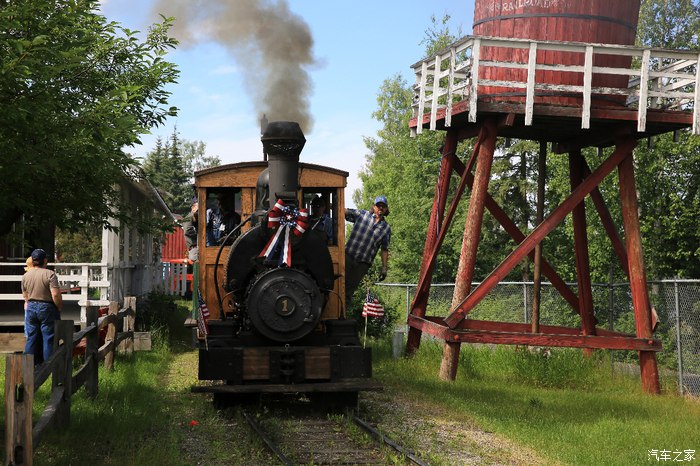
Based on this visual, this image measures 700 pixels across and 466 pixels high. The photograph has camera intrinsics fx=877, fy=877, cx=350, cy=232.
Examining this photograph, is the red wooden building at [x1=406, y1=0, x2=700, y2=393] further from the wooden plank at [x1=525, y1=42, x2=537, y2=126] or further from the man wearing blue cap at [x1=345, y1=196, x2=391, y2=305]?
the man wearing blue cap at [x1=345, y1=196, x2=391, y2=305]

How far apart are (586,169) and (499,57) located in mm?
2881

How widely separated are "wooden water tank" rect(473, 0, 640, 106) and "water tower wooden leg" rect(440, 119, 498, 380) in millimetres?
718

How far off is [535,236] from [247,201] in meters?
4.80

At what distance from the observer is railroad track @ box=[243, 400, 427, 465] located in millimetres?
7777

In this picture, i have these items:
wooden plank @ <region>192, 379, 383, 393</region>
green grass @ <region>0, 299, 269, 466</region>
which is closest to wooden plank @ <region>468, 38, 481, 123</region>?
wooden plank @ <region>192, 379, 383, 393</region>

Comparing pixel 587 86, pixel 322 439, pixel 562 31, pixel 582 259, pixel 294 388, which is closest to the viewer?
pixel 322 439

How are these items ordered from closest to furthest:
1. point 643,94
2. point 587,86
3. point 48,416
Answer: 1. point 48,416
2. point 587,86
3. point 643,94

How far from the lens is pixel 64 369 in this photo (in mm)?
8633

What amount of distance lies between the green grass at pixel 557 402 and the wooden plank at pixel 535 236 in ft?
3.69

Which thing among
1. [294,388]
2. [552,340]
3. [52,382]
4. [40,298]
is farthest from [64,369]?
[552,340]

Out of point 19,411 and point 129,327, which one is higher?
point 129,327

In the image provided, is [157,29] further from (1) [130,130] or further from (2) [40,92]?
(2) [40,92]

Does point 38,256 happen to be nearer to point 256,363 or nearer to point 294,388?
point 256,363

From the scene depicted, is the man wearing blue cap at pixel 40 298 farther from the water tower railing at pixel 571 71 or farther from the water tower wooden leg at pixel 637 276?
the water tower wooden leg at pixel 637 276
